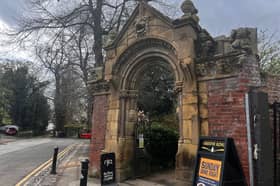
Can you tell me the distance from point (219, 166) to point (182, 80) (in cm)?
243

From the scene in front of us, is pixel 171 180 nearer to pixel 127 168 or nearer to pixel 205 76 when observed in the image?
pixel 127 168

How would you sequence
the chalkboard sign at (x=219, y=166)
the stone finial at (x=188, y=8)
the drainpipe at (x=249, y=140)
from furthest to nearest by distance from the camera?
the stone finial at (x=188, y=8) < the drainpipe at (x=249, y=140) < the chalkboard sign at (x=219, y=166)

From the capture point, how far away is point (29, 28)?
1562 centimetres

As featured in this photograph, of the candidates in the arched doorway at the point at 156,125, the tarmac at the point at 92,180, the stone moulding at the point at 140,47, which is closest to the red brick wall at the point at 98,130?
the tarmac at the point at 92,180

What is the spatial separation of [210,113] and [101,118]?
12.5ft

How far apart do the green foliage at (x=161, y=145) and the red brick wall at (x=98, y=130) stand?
263cm

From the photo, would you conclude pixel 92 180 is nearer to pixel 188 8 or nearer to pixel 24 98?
pixel 188 8

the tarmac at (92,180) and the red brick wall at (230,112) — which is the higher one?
the red brick wall at (230,112)

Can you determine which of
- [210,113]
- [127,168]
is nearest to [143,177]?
[127,168]

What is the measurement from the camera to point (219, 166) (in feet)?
13.7

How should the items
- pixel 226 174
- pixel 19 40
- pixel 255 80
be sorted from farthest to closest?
pixel 19 40 → pixel 255 80 → pixel 226 174

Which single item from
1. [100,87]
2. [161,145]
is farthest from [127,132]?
[161,145]

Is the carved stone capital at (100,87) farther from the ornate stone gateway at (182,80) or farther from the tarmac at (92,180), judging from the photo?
the tarmac at (92,180)

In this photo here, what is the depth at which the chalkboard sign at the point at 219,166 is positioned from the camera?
4094 millimetres
